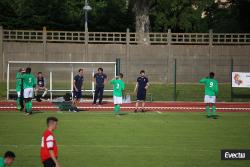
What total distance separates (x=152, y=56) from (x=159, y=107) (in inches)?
522

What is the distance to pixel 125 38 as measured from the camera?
163ft

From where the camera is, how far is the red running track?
111ft

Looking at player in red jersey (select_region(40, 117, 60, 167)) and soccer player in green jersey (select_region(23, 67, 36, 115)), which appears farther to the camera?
soccer player in green jersey (select_region(23, 67, 36, 115))

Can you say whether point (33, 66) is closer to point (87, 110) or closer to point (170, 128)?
point (87, 110)

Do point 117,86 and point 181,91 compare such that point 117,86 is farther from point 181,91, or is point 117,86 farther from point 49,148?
point 49,148

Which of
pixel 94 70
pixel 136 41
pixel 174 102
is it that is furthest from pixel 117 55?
pixel 174 102

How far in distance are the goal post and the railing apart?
365 cm

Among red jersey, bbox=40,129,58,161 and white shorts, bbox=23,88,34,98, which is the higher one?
white shorts, bbox=23,88,34,98

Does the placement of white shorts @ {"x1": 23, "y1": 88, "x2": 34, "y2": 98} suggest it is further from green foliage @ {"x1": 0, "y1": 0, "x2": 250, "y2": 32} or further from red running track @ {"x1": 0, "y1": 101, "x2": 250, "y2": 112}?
green foliage @ {"x1": 0, "y1": 0, "x2": 250, "y2": 32}

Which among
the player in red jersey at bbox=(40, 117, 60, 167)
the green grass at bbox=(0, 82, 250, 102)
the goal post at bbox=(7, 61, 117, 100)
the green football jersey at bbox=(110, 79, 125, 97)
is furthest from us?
the green grass at bbox=(0, 82, 250, 102)

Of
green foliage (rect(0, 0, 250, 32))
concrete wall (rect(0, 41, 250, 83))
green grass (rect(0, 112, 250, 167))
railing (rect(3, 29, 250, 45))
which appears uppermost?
Answer: green foliage (rect(0, 0, 250, 32))

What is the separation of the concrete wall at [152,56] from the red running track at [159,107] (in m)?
9.33

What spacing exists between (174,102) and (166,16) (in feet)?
89.3

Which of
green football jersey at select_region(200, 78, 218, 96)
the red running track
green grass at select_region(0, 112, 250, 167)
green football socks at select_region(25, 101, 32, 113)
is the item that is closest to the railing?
the red running track
